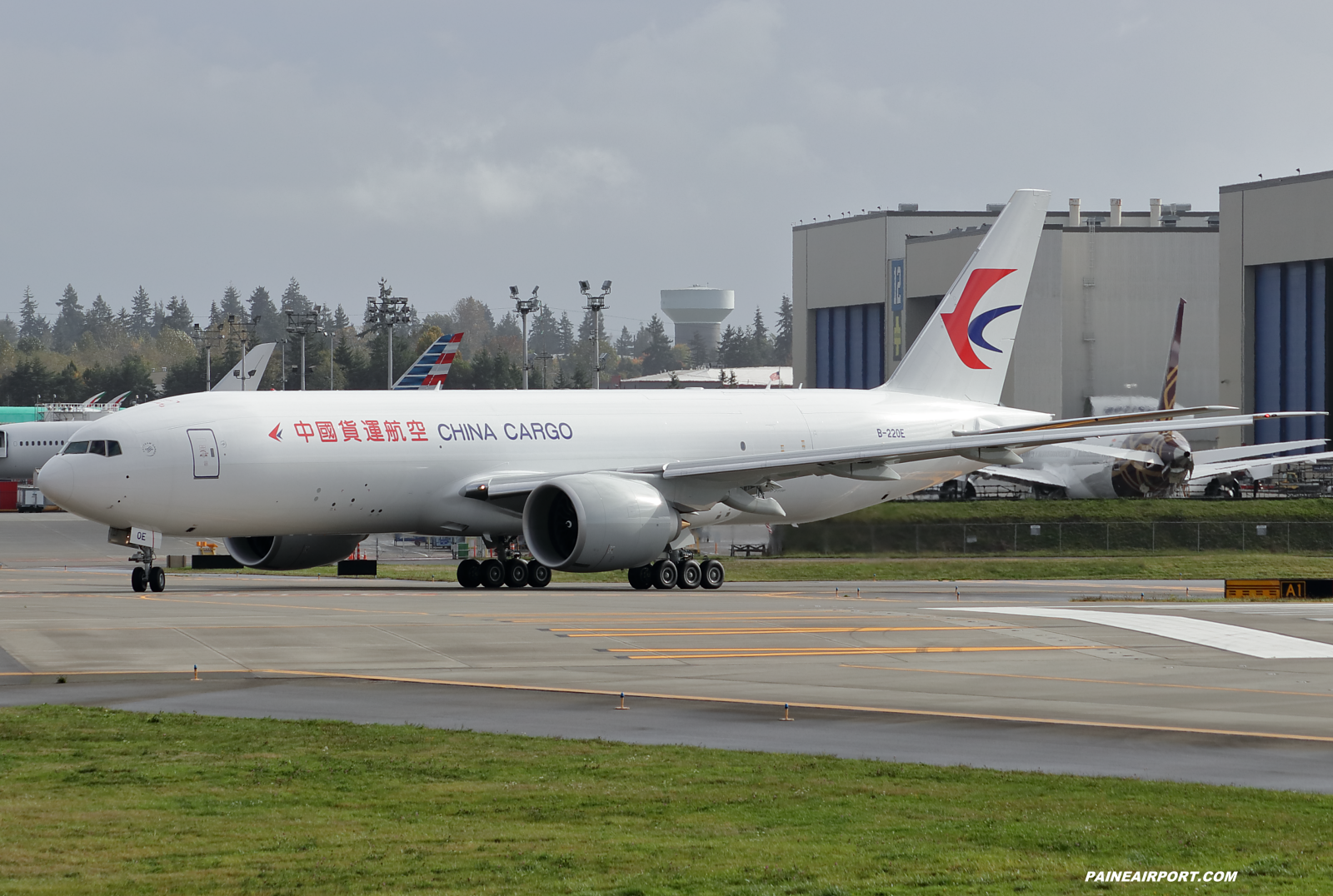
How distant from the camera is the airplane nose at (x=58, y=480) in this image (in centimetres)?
3488

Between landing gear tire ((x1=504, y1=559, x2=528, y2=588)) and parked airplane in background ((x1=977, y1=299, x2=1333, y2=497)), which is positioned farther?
parked airplane in background ((x1=977, y1=299, x2=1333, y2=497))

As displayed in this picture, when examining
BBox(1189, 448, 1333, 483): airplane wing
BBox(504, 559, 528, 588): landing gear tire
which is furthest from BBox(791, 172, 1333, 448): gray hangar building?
BBox(504, 559, 528, 588): landing gear tire

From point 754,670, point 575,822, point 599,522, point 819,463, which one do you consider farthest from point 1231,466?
point 575,822

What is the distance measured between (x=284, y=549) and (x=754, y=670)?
2052 cm

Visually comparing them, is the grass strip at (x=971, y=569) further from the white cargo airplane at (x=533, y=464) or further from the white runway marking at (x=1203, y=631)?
the white runway marking at (x=1203, y=631)

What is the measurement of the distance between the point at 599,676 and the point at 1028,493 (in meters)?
63.7

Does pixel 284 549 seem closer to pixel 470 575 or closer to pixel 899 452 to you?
pixel 470 575

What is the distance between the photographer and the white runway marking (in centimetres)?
2497

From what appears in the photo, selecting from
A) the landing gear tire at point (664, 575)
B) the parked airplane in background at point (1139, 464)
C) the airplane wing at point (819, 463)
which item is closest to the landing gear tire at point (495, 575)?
the airplane wing at point (819, 463)

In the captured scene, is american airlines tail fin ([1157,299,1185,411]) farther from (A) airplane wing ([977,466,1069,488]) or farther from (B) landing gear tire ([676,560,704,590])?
(B) landing gear tire ([676,560,704,590])

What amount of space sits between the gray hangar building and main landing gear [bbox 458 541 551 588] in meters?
57.4

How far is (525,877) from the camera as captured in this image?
10.5m

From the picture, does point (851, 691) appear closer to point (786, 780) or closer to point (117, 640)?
point (786, 780)

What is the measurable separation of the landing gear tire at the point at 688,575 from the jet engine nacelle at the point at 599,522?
1600 mm
